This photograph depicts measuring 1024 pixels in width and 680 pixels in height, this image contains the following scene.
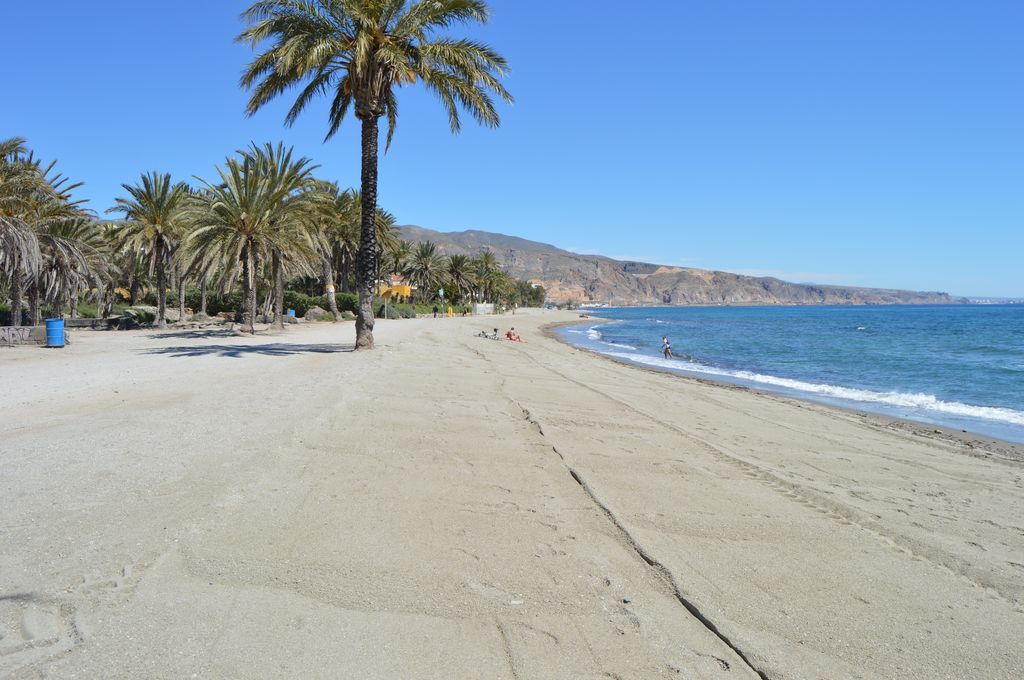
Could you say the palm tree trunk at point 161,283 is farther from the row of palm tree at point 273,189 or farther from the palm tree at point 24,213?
the palm tree at point 24,213

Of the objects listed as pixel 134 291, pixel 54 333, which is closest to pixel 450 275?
pixel 134 291

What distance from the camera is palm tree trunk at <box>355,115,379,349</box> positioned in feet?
54.9

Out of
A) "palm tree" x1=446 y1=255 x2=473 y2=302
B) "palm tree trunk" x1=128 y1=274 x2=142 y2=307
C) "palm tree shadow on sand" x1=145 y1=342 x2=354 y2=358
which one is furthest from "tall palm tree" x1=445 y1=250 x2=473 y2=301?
"palm tree shadow on sand" x1=145 y1=342 x2=354 y2=358

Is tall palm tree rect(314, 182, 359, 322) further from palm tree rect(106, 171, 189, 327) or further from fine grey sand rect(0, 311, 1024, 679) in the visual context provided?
fine grey sand rect(0, 311, 1024, 679)

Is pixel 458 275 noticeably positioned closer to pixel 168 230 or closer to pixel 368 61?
pixel 168 230

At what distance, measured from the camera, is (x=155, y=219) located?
27453 mm

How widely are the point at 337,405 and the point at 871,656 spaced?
23.1 ft

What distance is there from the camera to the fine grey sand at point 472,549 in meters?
3.08

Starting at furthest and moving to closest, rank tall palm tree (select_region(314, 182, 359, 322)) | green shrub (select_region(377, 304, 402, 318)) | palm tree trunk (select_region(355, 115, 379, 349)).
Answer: green shrub (select_region(377, 304, 402, 318))
tall palm tree (select_region(314, 182, 359, 322))
palm tree trunk (select_region(355, 115, 379, 349))

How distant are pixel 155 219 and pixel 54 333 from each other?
35.6 feet

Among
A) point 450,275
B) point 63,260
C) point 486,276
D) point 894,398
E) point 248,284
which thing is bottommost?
point 894,398

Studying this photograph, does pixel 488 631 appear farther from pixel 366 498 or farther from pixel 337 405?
pixel 337 405

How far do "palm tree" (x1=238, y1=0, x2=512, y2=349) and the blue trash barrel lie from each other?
8281mm

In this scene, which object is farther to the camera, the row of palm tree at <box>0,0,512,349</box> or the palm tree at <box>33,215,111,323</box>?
the palm tree at <box>33,215,111,323</box>
